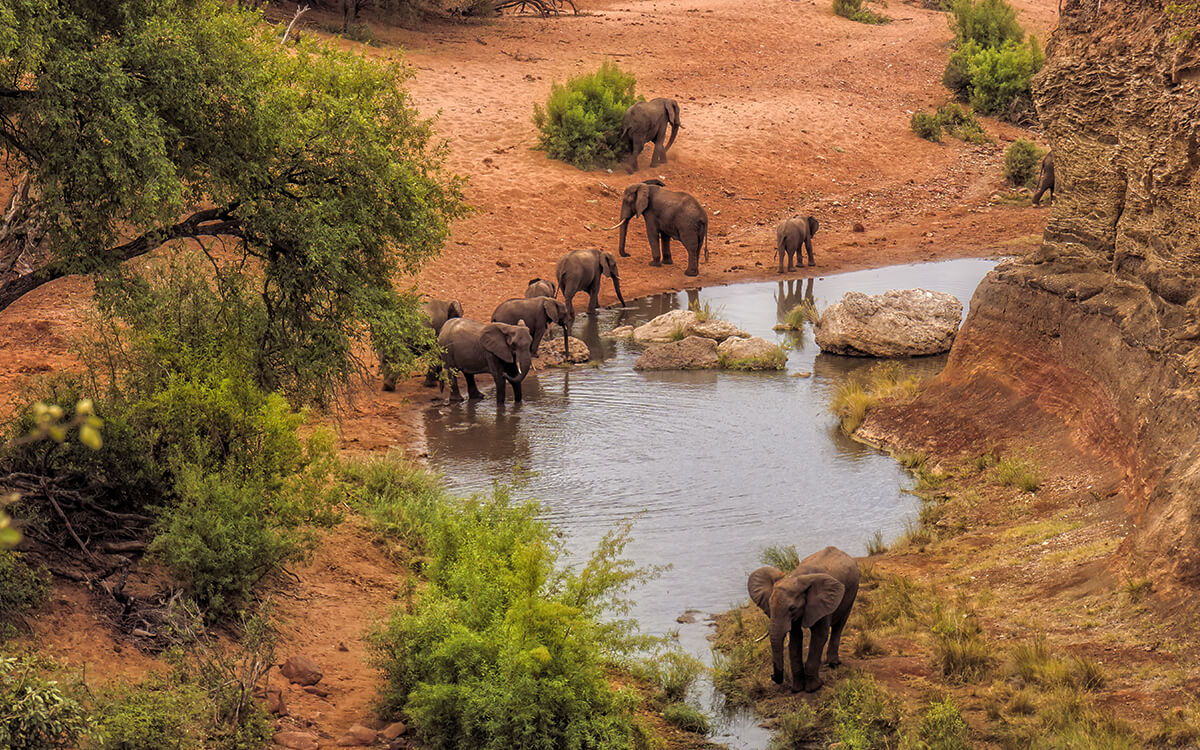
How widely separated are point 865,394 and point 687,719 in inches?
359

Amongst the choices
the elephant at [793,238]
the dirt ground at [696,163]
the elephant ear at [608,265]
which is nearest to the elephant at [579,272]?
the elephant ear at [608,265]

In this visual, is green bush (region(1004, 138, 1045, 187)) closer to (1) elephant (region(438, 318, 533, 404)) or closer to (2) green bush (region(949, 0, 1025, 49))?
(2) green bush (region(949, 0, 1025, 49))

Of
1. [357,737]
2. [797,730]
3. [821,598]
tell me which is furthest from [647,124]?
[357,737]

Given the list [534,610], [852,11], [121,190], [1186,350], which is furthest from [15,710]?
[852,11]

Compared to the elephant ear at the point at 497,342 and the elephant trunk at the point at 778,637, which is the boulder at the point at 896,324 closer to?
the elephant ear at the point at 497,342

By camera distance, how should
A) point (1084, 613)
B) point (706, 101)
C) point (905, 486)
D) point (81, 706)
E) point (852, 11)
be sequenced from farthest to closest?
1. point (852, 11)
2. point (706, 101)
3. point (905, 486)
4. point (1084, 613)
5. point (81, 706)

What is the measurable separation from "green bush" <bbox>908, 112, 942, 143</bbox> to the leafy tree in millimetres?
26553

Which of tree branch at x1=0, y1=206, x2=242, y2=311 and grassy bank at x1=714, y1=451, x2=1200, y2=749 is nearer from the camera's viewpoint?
grassy bank at x1=714, y1=451, x2=1200, y2=749

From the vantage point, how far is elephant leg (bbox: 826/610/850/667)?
1012 centimetres

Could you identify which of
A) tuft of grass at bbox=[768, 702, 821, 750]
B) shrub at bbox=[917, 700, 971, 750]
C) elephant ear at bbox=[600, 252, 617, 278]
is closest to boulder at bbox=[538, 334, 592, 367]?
elephant ear at bbox=[600, 252, 617, 278]

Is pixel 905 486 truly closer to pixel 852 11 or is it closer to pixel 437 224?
pixel 437 224

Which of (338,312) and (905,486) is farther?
(905,486)

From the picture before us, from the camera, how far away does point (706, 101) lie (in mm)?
35156

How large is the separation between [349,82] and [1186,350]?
26.4ft
